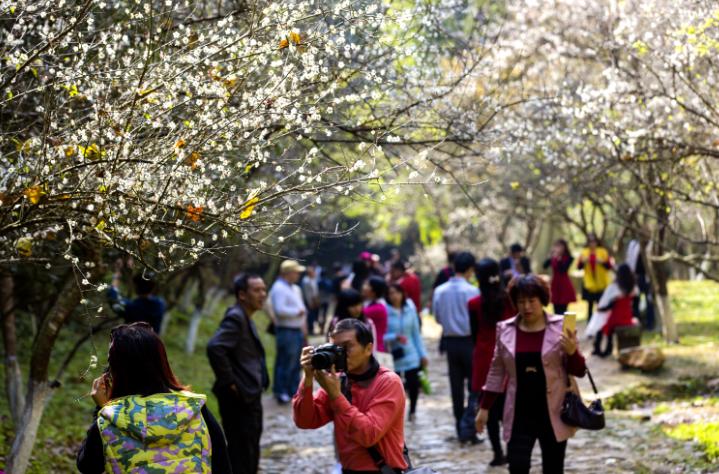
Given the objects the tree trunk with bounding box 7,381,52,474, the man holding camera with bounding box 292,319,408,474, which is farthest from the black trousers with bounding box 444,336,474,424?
the man holding camera with bounding box 292,319,408,474

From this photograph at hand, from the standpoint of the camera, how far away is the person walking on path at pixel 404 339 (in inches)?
474

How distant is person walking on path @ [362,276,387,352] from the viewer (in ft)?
37.4

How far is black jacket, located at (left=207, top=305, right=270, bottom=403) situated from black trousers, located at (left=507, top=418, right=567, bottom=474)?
8.23ft

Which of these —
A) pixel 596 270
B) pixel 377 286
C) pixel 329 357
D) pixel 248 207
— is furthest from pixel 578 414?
pixel 596 270

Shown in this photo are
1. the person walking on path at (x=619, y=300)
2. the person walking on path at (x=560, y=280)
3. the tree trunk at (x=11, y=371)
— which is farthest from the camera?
the person walking on path at (x=560, y=280)

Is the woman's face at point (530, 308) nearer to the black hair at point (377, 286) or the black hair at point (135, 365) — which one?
the black hair at point (135, 365)

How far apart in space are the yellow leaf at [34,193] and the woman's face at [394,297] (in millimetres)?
7223

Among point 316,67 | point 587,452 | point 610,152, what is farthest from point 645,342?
point 316,67

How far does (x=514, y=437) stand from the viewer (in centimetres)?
696

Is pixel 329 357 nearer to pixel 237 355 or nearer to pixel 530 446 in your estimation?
pixel 530 446

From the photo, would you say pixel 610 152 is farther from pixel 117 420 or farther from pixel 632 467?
pixel 117 420

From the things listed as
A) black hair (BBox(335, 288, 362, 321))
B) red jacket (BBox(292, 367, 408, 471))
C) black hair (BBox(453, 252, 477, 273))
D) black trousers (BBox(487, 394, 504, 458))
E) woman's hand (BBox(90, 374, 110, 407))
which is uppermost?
black hair (BBox(453, 252, 477, 273))

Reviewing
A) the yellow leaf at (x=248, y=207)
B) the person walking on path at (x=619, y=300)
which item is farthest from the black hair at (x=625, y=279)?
the yellow leaf at (x=248, y=207)

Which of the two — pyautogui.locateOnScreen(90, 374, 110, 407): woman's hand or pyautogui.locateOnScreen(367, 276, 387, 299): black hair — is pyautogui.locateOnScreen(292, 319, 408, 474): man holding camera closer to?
pyautogui.locateOnScreen(90, 374, 110, 407): woman's hand
